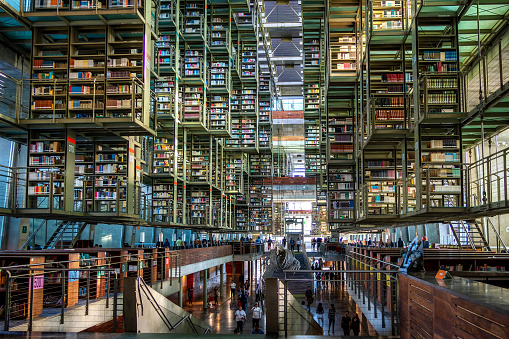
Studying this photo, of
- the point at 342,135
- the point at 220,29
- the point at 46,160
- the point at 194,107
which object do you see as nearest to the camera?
the point at 46,160

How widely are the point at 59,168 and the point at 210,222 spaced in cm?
895

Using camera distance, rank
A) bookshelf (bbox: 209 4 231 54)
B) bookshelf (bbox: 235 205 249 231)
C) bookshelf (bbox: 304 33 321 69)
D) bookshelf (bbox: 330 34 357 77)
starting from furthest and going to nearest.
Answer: bookshelf (bbox: 235 205 249 231) → bookshelf (bbox: 304 33 321 69) → bookshelf (bbox: 209 4 231 54) → bookshelf (bbox: 330 34 357 77)

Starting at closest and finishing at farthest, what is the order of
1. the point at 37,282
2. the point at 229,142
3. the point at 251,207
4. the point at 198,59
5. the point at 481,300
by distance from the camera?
the point at 481,300 → the point at 37,282 → the point at 198,59 → the point at 229,142 → the point at 251,207

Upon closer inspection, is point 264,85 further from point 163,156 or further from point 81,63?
point 81,63

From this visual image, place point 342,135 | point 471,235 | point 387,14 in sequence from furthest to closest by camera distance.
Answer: point 342,135 < point 471,235 < point 387,14

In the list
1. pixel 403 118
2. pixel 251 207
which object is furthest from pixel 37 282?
pixel 251 207

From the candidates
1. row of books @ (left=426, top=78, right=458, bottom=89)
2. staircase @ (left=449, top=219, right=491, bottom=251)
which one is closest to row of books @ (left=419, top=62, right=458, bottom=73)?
row of books @ (left=426, top=78, right=458, bottom=89)

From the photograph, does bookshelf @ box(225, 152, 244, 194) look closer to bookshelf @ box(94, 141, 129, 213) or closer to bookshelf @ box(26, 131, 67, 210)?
bookshelf @ box(94, 141, 129, 213)

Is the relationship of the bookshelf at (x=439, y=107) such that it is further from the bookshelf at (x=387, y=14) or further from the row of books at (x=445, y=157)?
the bookshelf at (x=387, y=14)

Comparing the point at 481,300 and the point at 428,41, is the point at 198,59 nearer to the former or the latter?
the point at 428,41

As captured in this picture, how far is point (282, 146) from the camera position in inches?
1337

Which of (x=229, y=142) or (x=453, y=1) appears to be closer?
(x=453, y=1)

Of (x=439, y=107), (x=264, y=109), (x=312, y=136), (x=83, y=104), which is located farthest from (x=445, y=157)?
(x=264, y=109)

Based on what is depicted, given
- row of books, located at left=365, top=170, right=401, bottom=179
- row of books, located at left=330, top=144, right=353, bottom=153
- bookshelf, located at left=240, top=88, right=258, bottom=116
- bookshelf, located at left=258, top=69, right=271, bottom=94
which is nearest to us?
row of books, located at left=365, top=170, right=401, bottom=179
